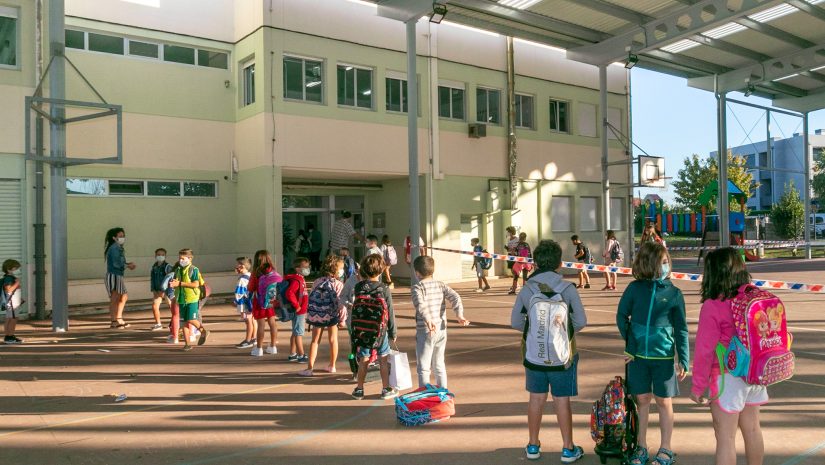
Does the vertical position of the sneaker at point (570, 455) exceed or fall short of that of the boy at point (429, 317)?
it falls short

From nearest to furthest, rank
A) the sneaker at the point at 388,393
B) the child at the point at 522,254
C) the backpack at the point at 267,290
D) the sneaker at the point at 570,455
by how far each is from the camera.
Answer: the sneaker at the point at 570,455
the sneaker at the point at 388,393
the backpack at the point at 267,290
the child at the point at 522,254

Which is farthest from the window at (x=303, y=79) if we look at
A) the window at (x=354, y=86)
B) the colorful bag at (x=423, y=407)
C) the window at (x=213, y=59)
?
the colorful bag at (x=423, y=407)

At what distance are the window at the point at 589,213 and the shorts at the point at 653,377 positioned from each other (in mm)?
20835

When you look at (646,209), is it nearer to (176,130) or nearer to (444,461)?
(176,130)

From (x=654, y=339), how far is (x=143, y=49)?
16215 mm

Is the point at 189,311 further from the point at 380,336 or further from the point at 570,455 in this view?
the point at 570,455

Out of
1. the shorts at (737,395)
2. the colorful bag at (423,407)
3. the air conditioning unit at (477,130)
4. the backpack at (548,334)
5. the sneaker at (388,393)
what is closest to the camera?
the shorts at (737,395)

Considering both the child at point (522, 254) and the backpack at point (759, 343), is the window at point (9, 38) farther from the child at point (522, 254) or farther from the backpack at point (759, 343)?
the backpack at point (759, 343)

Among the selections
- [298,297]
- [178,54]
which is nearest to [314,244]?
[178,54]

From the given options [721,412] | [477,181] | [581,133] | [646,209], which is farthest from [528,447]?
[646,209]

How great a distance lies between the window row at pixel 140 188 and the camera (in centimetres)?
1636

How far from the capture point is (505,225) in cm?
2261

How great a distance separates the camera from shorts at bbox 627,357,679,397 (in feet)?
15.2

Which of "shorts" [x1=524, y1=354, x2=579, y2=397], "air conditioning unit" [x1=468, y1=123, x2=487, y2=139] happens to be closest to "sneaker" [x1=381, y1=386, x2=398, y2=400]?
"shorts" [x1=524, y1=354, x2=579, y2=397]
